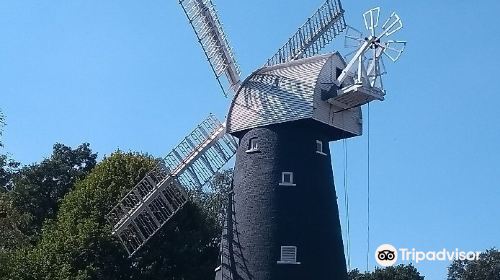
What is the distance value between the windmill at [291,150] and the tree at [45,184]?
1551cm

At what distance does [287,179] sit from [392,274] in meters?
27.8

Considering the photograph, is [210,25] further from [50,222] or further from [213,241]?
[50,222]

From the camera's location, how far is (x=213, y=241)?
126 feet

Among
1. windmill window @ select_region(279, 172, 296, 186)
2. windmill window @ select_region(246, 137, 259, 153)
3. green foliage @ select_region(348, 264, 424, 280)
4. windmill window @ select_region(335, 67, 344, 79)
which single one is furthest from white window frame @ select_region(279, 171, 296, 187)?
green foliage @ select_region(348, 264, 424, 280)

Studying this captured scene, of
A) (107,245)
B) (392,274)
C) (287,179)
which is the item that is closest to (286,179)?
(287,179)

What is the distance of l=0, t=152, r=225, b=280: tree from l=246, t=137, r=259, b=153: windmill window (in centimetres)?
835

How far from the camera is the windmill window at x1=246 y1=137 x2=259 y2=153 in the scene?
29219mm

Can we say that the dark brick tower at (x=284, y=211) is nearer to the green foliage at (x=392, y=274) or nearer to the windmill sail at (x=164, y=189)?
the windmill sail at (x=164, y=189)

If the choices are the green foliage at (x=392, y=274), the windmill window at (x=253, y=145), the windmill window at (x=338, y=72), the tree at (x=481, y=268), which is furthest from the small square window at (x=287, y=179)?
the tree at (x=481, y=268)

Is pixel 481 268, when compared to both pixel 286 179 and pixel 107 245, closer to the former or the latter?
pixel 107 245

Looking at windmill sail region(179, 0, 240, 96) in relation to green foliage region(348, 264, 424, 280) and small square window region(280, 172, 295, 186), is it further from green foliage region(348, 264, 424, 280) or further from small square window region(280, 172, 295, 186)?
green foliage region(348, 264, 424, 280)

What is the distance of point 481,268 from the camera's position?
2425 inches

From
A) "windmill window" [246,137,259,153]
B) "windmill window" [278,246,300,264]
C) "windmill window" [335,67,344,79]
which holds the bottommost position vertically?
"windmill window" [278,246,300,264]

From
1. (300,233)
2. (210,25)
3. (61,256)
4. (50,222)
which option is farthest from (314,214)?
(50,222)
